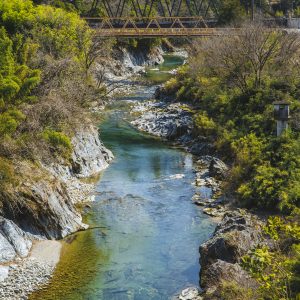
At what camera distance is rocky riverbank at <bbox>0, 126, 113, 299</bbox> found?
1727 cm

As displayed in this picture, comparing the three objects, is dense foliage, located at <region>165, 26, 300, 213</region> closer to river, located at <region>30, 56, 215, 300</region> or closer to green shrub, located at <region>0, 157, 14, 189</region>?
river, located at <region>30, 56, 215, 300</region>

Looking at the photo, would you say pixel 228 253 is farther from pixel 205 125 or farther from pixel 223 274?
pixel 205 125

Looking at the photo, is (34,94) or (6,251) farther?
(34,94)

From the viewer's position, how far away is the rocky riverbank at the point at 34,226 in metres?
17.3

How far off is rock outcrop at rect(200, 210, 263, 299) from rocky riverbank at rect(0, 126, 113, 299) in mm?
5551

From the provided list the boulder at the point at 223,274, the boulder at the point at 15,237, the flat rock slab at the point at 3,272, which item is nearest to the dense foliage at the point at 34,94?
the boulder at the point at 15,237

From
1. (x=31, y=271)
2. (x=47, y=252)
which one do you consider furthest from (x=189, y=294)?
(x=47, y=252)

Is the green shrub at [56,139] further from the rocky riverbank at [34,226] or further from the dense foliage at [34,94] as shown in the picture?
the rocky riverbank at [34,226]

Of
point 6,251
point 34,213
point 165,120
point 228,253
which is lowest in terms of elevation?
point 6,251

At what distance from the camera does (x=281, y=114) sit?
89.2 feet

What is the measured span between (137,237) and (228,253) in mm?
4674

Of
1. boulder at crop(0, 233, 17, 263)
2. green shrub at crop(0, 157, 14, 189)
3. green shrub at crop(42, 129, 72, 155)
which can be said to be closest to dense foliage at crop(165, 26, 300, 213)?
green shrub at crop(42, 129, 72, 155)

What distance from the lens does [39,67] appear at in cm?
2856

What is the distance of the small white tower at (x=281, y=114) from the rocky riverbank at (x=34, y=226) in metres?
10.7
